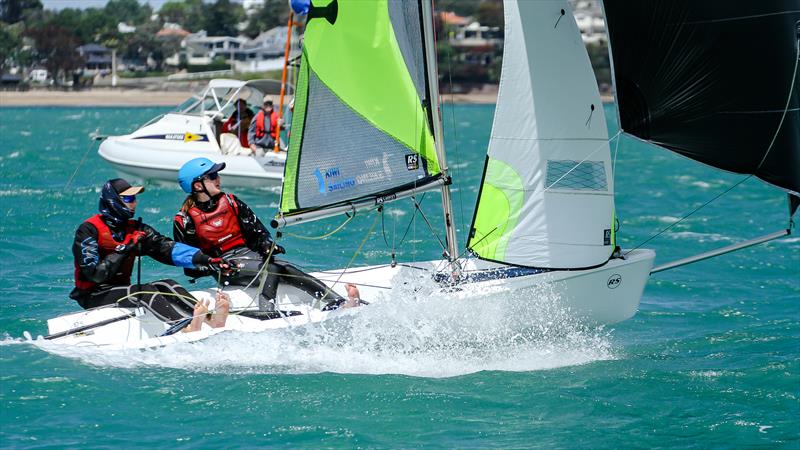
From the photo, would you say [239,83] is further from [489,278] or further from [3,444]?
[3,444]

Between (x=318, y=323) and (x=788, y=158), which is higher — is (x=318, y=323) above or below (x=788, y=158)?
below

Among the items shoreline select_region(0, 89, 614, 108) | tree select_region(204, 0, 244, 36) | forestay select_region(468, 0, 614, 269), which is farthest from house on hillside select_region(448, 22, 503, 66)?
forestay select_region(468, 0, 614, 269)

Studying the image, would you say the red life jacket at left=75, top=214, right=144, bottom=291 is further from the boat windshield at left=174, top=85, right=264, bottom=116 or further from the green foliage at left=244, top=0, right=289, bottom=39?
the green foliage at left=244, top=0, right=289, bottom=39

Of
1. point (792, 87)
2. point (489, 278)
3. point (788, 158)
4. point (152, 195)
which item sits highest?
point (792, 87)

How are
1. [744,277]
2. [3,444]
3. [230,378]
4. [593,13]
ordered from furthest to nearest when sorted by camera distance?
[593,13] → [744,277] → [230,378] → [3,444]

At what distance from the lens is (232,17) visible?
375 feet

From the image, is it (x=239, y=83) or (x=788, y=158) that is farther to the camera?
(x=239, y=83)

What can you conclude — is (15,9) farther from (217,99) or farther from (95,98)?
(217,99)

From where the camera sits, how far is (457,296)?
8.85 meters

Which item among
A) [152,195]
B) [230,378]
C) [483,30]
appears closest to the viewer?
[230,378]

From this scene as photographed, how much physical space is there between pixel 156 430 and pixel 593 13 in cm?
10501

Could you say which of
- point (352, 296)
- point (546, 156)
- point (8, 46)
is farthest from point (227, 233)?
point (8, 46)

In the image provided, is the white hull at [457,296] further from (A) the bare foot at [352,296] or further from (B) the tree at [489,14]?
(B) the tree at [489,14]

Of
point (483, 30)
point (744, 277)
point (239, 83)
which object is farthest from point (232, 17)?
point (744, 277)
